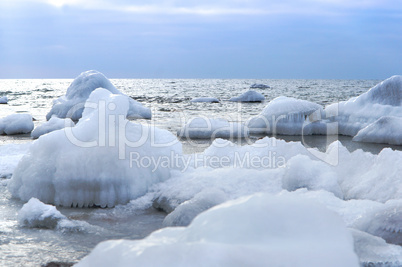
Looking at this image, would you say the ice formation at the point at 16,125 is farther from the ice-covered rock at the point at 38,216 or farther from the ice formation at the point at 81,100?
the ice-covered rock at the point at 38,216

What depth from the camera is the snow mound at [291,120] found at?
9680 mm

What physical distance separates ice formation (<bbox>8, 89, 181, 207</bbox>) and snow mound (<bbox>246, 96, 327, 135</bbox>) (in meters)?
5.56

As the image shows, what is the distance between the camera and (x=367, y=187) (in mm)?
3865

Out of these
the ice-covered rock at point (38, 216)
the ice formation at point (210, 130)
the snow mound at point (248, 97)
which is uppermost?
the snow mound at point (248, 97)

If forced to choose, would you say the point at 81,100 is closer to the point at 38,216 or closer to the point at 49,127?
the point at 49,127

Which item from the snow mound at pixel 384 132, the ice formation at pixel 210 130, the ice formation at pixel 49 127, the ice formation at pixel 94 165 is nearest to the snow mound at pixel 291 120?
the ice formation at pixel 210 130

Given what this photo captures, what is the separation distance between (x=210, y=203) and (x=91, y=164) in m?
1.41

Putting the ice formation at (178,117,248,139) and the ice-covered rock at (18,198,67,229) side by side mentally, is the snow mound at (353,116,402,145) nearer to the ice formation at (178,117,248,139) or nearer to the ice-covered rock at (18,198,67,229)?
the ice formation at (178,117,248,139)

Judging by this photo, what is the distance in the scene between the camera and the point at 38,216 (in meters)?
3.27

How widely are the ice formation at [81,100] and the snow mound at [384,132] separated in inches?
289

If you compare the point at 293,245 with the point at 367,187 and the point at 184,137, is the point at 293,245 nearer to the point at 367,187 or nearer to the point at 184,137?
the point at 367,187

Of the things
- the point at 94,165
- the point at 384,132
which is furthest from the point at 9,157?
the point at 384,132

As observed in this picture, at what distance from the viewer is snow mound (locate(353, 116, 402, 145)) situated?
26.1ft

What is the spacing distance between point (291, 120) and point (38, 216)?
7.42 metres
